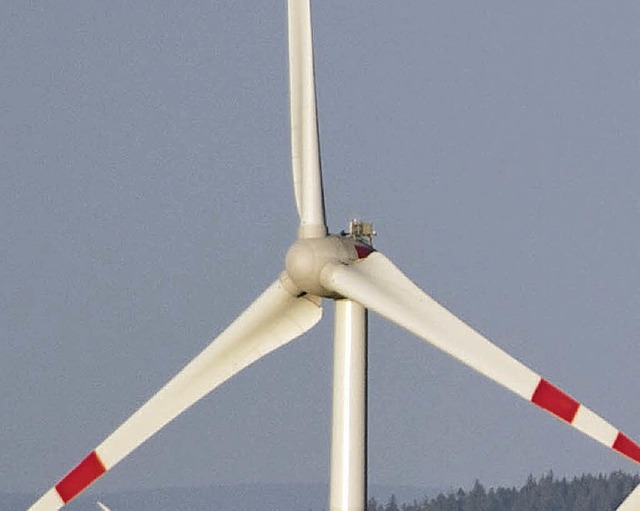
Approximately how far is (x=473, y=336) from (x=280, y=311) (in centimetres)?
817

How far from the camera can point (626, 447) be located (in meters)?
75.0

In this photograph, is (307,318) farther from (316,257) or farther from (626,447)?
(626,447)

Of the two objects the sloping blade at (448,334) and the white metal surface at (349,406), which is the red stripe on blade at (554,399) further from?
the white metal surface at (349,406)

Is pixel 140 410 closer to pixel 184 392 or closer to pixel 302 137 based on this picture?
pixel 184 392

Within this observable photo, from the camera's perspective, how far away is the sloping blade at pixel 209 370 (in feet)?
274

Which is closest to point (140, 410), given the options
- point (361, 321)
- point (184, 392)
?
point (184, 392)

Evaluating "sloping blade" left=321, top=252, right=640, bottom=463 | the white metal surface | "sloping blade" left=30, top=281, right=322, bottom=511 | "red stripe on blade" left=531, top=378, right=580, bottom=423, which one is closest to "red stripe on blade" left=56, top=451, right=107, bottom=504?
"sloping blade" left=30, top=281, right=322, bottom=511

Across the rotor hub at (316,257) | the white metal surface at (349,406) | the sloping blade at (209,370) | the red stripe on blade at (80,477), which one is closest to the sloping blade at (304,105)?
the rotor hub at (316,257)

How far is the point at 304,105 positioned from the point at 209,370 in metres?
8.09

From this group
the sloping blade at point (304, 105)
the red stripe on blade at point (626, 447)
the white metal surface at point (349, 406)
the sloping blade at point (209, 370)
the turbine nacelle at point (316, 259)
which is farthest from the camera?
the sloping blade at point (304, 105)

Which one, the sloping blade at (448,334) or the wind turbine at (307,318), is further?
the wind turbine at (307,318)

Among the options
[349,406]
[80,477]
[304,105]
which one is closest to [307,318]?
[349,406]

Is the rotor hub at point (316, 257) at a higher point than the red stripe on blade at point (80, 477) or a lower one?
higher

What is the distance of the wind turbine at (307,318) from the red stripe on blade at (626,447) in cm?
808
